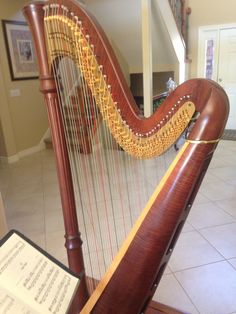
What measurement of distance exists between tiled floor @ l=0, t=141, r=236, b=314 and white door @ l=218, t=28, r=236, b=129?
1.80 metres

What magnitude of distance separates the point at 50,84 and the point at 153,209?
1.63 feet

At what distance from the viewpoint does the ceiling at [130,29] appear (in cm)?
386

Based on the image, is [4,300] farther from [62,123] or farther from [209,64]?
[209,64]

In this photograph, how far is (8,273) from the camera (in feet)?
1.97

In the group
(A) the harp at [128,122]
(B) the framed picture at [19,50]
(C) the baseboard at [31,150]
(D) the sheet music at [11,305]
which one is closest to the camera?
(D) the sheet music at [11,305]

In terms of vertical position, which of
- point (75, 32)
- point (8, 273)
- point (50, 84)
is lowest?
point (8, 273)

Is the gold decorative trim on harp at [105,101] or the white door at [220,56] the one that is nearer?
the gold decorative trim on harp at [105,101]

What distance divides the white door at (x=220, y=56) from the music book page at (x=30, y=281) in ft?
15.6

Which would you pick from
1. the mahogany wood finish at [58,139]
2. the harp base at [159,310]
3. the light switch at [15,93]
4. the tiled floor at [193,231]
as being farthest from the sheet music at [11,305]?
the light switch at [15,93]

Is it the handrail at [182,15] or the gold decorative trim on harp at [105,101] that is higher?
the handrail at [182,15]

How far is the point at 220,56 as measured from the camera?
191 inches

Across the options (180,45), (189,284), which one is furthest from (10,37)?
(189,284)

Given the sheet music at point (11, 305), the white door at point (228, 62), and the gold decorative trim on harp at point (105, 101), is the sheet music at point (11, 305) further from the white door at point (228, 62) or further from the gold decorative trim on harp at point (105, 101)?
the white door at point (228, 62)

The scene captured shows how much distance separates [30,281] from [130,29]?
431 cm
